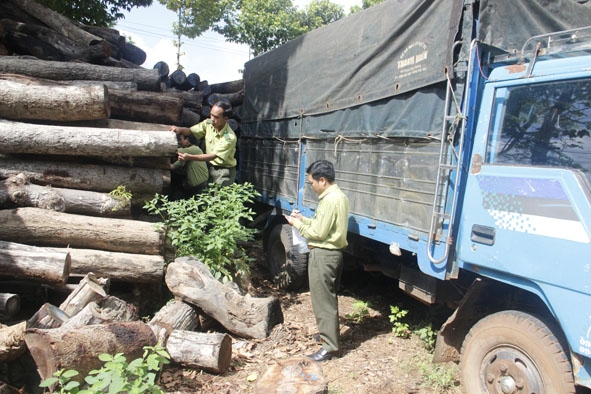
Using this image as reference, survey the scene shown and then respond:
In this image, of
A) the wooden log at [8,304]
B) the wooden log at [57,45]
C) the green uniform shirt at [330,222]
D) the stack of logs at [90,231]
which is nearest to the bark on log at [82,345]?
the stack of logs at [90,231]

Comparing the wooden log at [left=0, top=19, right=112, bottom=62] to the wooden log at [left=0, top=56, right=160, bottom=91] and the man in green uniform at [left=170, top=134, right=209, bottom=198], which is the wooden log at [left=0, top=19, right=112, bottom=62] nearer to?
the wooden log at [left=0, top=56, right=160, bottom=91]

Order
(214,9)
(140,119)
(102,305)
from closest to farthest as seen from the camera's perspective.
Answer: (102,305) → (140,119) → (214,9)

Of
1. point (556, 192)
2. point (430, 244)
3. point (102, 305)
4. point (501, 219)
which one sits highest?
point (556, 192)

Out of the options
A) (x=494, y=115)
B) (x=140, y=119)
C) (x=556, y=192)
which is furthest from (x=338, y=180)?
(x=140, y=119)

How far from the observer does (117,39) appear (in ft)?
28.5

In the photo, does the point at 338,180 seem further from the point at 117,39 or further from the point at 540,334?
the point at 117,39

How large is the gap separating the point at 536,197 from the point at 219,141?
4.50 m

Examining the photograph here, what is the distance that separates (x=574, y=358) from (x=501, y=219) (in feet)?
3.24

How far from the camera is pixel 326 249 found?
172 inches

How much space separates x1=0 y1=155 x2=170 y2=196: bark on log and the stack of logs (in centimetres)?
1

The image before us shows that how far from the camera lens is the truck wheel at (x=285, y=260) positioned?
19.2ft

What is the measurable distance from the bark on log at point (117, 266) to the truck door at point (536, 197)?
3.22 m

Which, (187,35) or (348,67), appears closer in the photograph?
(348,67)

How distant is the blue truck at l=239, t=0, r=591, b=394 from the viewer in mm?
2936
